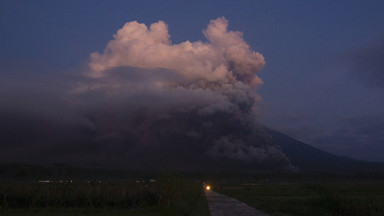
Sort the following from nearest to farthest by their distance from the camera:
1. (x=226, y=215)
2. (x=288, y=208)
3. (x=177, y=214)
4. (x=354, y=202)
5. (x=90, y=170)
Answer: (x=177, y=214) → (x=226, y=215) → (x=288, y=208) → (x=354, y=202) → (x=90, y=170)

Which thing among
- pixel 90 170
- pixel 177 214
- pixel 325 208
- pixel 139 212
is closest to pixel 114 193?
pixel 139 212

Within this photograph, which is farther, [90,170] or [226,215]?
[90,170]

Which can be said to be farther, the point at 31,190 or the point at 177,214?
the point at 31,190

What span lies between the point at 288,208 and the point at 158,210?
11.8 m

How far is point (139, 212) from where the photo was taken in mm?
26641

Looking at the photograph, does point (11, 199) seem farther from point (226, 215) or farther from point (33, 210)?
point (226, 215)

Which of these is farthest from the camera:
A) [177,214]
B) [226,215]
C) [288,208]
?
[288,208]

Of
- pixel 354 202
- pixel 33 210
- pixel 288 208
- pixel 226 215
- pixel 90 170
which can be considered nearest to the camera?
pixel 226 215

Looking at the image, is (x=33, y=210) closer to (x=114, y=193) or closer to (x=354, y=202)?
(x=114, y=193)

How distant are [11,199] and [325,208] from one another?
24.8 meters

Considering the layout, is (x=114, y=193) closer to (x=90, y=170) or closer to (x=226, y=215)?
(x=226, y=215)

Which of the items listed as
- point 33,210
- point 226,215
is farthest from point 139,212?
point 33,210

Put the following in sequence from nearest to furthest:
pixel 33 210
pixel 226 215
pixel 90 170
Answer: pixel 226 215
pixel 33 210
pixel 90 170

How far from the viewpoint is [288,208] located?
109 feet
